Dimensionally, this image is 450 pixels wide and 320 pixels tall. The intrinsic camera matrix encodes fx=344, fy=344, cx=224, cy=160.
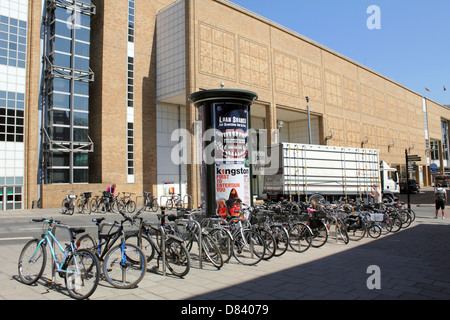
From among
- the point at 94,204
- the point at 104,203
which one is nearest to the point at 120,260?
the point at 104,203

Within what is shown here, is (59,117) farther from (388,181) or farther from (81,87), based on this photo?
(388,181)

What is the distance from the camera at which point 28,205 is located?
22.1 m

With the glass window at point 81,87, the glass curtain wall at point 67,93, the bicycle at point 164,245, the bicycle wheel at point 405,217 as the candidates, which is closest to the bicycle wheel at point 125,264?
the bicycle at point 164,245

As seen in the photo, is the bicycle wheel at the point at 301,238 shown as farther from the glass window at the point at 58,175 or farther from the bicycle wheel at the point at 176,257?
the glass window at the point at 58,175

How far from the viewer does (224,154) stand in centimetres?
951

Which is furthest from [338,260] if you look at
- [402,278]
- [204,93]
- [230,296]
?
[204,93]

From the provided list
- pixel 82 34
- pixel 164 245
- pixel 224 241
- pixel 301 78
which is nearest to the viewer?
pixel 164 245

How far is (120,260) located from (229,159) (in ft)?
15.8

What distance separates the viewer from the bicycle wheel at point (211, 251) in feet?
21.6

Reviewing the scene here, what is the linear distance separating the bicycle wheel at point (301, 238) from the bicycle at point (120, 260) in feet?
14.0

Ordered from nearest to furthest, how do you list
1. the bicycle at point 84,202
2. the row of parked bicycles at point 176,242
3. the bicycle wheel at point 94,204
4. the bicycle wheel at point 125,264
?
the row of parked bicycles at point 176,242
the bicycle wheel at point 125,264
the bicycle at point 84,202
the bicycle wheel at point 94,204

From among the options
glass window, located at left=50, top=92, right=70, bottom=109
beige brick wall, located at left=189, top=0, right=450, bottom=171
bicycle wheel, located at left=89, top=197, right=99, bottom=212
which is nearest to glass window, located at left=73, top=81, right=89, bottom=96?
glass window, located at left=50, top=92, right=70, bottom=109
